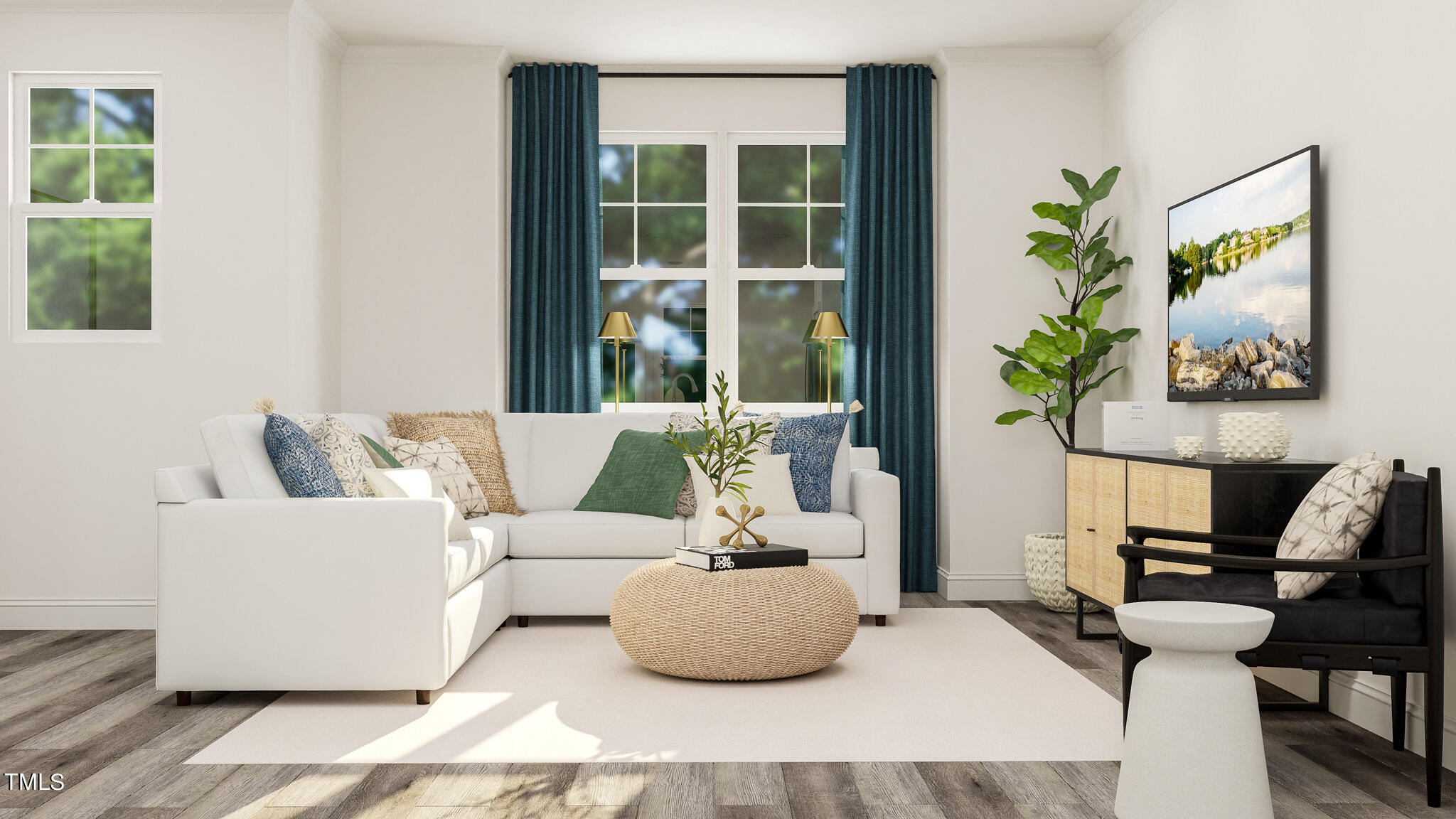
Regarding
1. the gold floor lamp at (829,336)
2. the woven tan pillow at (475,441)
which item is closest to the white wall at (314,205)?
the woven tan pillow at (475,441)

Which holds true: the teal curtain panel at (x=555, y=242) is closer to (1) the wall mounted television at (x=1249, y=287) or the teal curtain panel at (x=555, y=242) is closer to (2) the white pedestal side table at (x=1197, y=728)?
(1) the wall mounted television at (x=1249, y=287)

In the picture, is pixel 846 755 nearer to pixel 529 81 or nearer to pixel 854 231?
pixel 854 231

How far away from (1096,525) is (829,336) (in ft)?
5.71

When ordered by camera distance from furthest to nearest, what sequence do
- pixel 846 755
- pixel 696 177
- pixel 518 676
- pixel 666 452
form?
1. pixel 696 177
2. pixel 666 452
3. pixel 518 676
4. pixel 846 755

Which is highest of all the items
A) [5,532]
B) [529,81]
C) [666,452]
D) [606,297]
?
[529,81]

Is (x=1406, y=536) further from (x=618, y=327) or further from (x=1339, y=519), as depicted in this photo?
(x=618, y=327)

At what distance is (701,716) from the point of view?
308 cm

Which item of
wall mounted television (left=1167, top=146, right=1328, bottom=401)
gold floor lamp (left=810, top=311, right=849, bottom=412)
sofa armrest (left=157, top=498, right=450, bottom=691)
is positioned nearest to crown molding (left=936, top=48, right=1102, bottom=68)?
wall mounted television (left=1167, top=146, right=1328, bottom=401)

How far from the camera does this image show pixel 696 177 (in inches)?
225

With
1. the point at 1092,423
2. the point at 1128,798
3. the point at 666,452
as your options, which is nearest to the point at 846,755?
the point at 1128,798

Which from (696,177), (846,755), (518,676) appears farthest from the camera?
(696,177)

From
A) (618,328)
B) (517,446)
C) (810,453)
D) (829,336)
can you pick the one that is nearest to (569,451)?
(517,446)

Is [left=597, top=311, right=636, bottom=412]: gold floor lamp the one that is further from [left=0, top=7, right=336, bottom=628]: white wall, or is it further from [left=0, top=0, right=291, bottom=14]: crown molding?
[left=0, top=0, right=291, bottom=14]: crown molding

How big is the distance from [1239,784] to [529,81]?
4.76m
